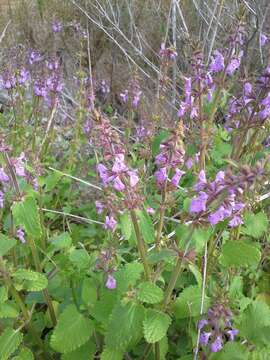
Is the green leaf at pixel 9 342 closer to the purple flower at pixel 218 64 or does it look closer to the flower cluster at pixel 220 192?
the flower cluster at pixel 220 192

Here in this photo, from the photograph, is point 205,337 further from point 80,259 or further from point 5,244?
point 5,244

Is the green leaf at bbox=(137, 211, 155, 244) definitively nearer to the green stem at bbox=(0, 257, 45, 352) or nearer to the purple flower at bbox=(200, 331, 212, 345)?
the purple flower at bbox=(200, 331, 212, 345)

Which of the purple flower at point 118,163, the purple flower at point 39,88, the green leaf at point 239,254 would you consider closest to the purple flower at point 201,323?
the green leaf at point 239,254

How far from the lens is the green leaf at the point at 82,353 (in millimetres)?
1974

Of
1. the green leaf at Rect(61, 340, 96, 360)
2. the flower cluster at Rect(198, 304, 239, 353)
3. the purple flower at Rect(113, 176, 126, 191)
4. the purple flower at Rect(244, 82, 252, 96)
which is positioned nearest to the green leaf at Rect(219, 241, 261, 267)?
the flower cluster at Rect(198, 304, 239, 353)

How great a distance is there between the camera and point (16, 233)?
2.32 meters

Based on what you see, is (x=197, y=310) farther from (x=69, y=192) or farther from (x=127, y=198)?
(x=69, y=192)

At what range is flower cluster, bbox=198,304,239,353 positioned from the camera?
1730 mm

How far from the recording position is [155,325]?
1683 millimetres

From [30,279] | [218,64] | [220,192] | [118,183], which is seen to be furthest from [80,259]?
[218,64]

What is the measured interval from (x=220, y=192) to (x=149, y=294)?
486mm

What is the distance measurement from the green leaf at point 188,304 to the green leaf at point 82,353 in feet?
1.31

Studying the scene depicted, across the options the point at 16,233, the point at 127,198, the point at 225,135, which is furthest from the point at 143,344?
the point at 225,135

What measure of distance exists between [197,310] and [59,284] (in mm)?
703
